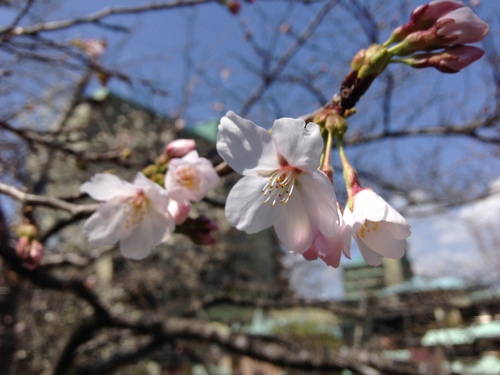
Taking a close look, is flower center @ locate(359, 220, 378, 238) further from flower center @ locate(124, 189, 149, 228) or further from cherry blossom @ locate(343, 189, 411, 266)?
flower center @ locate(124, 189, 149, 228)

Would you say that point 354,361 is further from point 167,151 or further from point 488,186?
point 488,186

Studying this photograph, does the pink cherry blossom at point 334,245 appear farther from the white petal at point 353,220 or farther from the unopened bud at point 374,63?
the unopened bud at point 374,63

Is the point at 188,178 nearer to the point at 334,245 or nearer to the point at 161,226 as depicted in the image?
the point at 161,226

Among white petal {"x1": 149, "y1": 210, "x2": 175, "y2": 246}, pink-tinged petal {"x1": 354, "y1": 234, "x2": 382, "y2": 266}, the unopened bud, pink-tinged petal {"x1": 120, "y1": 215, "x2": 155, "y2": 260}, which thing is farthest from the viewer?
pink-tinged petal {"x1": 120, "y1": 215, "x2": 155, "y2": 260}

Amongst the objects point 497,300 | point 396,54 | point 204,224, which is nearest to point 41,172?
point 204,224

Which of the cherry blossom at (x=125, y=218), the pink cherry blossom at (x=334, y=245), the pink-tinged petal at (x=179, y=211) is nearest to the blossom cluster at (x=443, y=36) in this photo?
the pink cherry blossom at (x=334, y=245)

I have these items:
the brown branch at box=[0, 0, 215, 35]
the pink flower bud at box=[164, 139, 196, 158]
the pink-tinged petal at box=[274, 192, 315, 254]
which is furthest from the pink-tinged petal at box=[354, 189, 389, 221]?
the brown branch at box=[0, 0, 215, 35]
